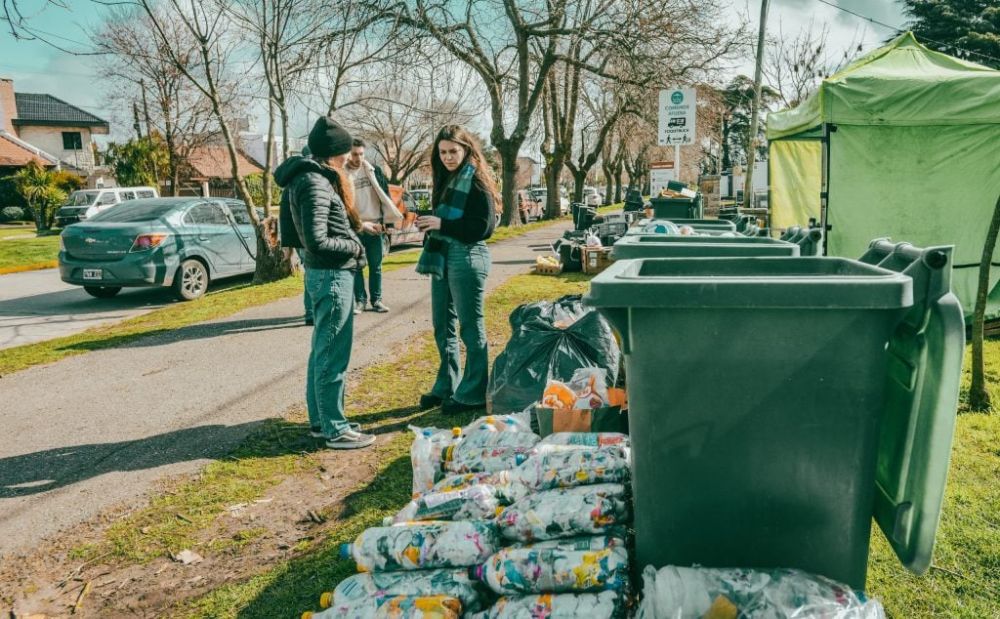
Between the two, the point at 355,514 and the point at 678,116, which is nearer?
the point at 355,514

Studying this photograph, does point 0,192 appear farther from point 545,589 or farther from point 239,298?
point 545,589

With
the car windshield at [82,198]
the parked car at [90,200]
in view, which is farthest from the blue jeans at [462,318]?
the car windshield at [82,198]

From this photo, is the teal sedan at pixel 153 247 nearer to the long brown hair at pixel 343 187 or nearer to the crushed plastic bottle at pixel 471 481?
the long brown hair at pixel 343 187

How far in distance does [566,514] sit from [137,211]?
1050cm

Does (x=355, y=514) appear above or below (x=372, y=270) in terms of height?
below

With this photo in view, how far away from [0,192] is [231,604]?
1649 inches

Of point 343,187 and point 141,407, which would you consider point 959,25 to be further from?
point 141,407

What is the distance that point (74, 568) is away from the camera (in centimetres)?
298

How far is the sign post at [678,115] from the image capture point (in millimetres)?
13508

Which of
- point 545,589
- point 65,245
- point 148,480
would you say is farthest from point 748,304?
point 65,245

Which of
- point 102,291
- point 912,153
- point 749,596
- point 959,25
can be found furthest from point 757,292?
point 959,25

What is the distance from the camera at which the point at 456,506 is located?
251cm

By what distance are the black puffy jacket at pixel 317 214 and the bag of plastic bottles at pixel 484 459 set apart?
1455 mm

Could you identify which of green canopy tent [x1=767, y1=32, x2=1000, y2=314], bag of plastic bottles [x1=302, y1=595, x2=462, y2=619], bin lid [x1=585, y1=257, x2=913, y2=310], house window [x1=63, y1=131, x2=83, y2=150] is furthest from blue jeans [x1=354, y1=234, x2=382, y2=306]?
house window [x1=63, y1=131, x2=83, y2=150]
